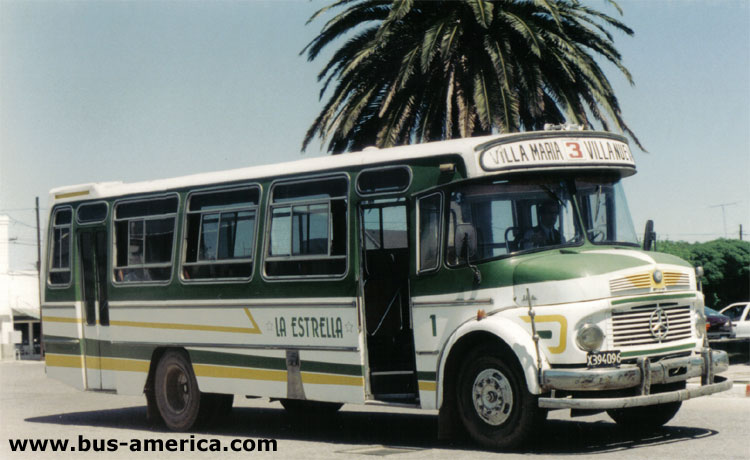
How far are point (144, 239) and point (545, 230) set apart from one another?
6.30 m

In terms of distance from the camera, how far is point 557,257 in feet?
35.0

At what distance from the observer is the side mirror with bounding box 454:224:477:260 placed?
1103 cm

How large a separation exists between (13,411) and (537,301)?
11.5 m

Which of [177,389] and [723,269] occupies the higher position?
[723,269]

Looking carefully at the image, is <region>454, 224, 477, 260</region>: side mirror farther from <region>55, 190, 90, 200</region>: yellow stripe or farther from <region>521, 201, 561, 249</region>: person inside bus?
<region>55, 190, 90, 200</region>: yellow stripe

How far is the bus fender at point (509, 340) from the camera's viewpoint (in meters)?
10.2

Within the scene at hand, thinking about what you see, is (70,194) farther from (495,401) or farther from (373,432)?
(495,401)

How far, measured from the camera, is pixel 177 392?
47.6 ft

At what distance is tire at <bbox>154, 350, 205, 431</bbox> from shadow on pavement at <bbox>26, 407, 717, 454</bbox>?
0.23 m

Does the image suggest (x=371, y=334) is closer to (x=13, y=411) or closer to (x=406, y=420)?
(x=406, y=420)

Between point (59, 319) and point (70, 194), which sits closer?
point (59, 319)

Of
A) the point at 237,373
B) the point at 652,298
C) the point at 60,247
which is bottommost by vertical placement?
the point at 237,373

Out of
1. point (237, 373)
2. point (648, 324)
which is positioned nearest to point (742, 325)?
point (237, 373)

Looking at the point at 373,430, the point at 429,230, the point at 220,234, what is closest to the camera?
the point at 429,230
